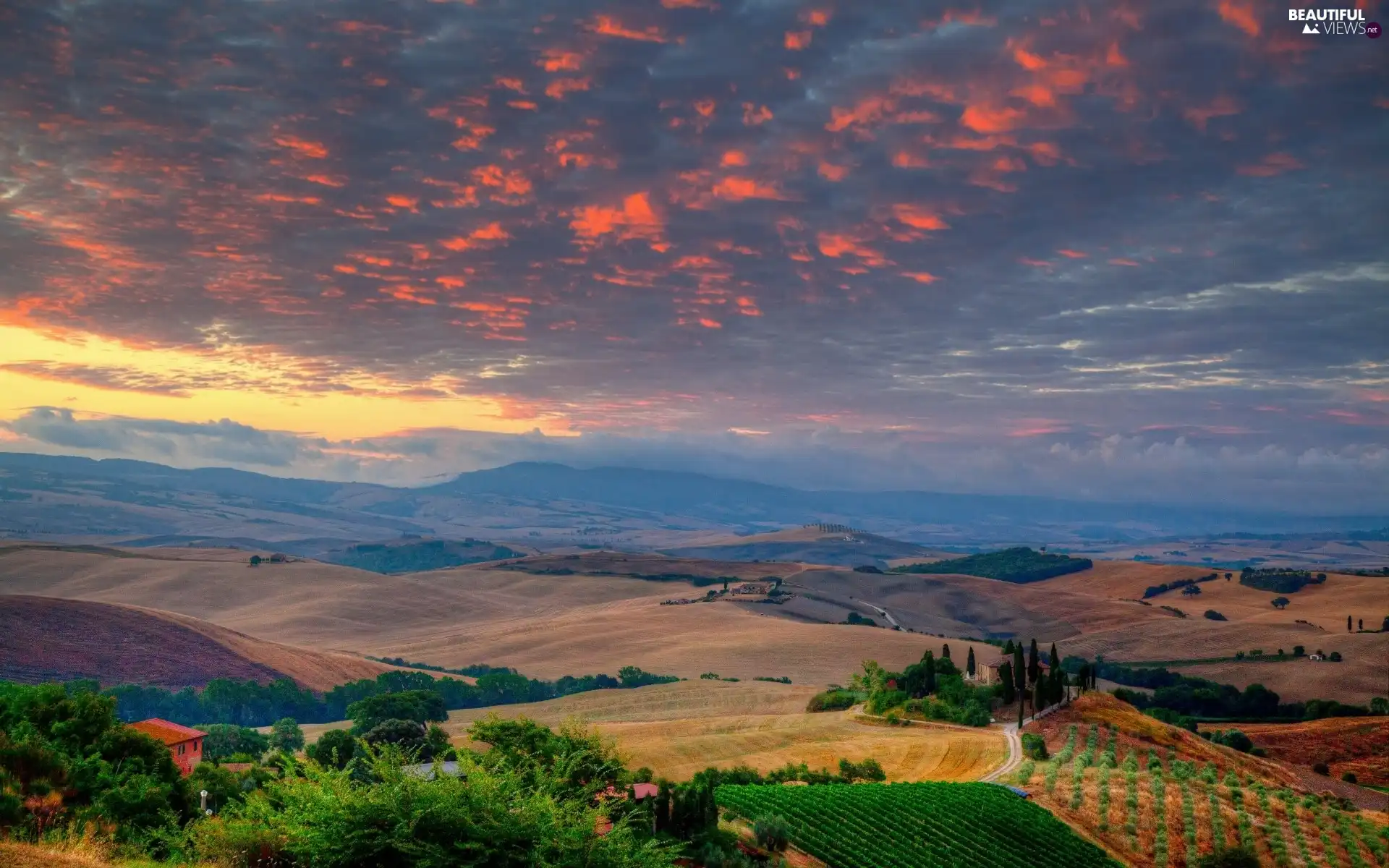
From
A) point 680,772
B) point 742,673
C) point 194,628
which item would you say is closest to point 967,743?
point 680,772

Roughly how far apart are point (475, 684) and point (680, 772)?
79.4 metres

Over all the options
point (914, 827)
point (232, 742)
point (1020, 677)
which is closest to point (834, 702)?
point (1020, 677)

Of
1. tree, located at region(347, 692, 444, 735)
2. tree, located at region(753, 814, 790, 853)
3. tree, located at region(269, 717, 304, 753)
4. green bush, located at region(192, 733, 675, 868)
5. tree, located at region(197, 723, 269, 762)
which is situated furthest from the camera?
tree, located at region(347, 692, 444, 735)

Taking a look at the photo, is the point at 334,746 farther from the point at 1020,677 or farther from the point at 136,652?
the point at 136,652

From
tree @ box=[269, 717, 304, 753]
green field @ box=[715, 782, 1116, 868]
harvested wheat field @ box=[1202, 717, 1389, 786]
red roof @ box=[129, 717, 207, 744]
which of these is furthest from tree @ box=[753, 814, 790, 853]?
harvested wheat field @ box=[1202, 717, 1389, 786]

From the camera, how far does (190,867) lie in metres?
23.7

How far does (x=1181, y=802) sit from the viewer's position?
5350cm

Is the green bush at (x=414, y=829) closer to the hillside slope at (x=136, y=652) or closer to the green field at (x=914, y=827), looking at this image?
the green field at (x=914, y=827)

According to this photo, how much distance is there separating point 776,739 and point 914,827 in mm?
29856

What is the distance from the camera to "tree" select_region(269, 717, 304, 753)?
8925 centimetres

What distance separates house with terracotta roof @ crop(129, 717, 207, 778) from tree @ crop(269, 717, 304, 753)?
22.2 m

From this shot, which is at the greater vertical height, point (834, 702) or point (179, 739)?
point (179, 739)

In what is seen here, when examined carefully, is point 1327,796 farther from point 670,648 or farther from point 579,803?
point 670,648

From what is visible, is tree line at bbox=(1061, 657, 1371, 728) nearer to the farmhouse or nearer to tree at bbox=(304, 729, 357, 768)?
the farmhouse
